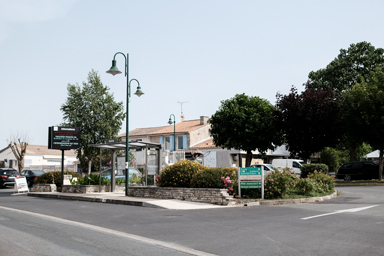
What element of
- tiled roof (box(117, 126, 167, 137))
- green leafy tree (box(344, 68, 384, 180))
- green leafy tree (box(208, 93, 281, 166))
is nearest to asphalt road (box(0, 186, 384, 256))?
green leafy tree (box(344, 68, 384, 180))

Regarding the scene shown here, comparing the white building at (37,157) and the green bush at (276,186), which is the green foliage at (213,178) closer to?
the green bush at (276,186)

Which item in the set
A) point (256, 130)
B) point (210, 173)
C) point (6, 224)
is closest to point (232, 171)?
point (210, 173)

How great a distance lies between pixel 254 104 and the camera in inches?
1617

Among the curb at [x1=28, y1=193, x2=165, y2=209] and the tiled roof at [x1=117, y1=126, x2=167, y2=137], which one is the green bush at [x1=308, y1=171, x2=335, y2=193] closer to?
the curb at [x1=28, y1=193, x2=165, y2=209]

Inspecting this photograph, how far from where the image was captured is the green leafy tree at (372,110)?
29172mm

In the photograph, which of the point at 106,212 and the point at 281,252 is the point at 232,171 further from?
the point at 281,252

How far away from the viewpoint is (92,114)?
41.9m

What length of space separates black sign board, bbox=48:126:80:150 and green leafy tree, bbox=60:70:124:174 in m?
15.5

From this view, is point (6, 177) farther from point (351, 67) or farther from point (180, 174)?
point (351, 67)

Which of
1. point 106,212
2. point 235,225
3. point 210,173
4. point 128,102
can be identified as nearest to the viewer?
point 235,225

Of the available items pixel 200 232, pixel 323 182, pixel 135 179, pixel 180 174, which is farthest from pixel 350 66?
pixel 200 232

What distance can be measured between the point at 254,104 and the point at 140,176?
22340 mm

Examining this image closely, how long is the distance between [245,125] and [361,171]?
1162 centimetres

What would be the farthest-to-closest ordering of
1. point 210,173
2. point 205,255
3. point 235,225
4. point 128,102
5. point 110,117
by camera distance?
point 110,117 → point 128,102 → point 210,173 → point 235,225 → point 205,255
